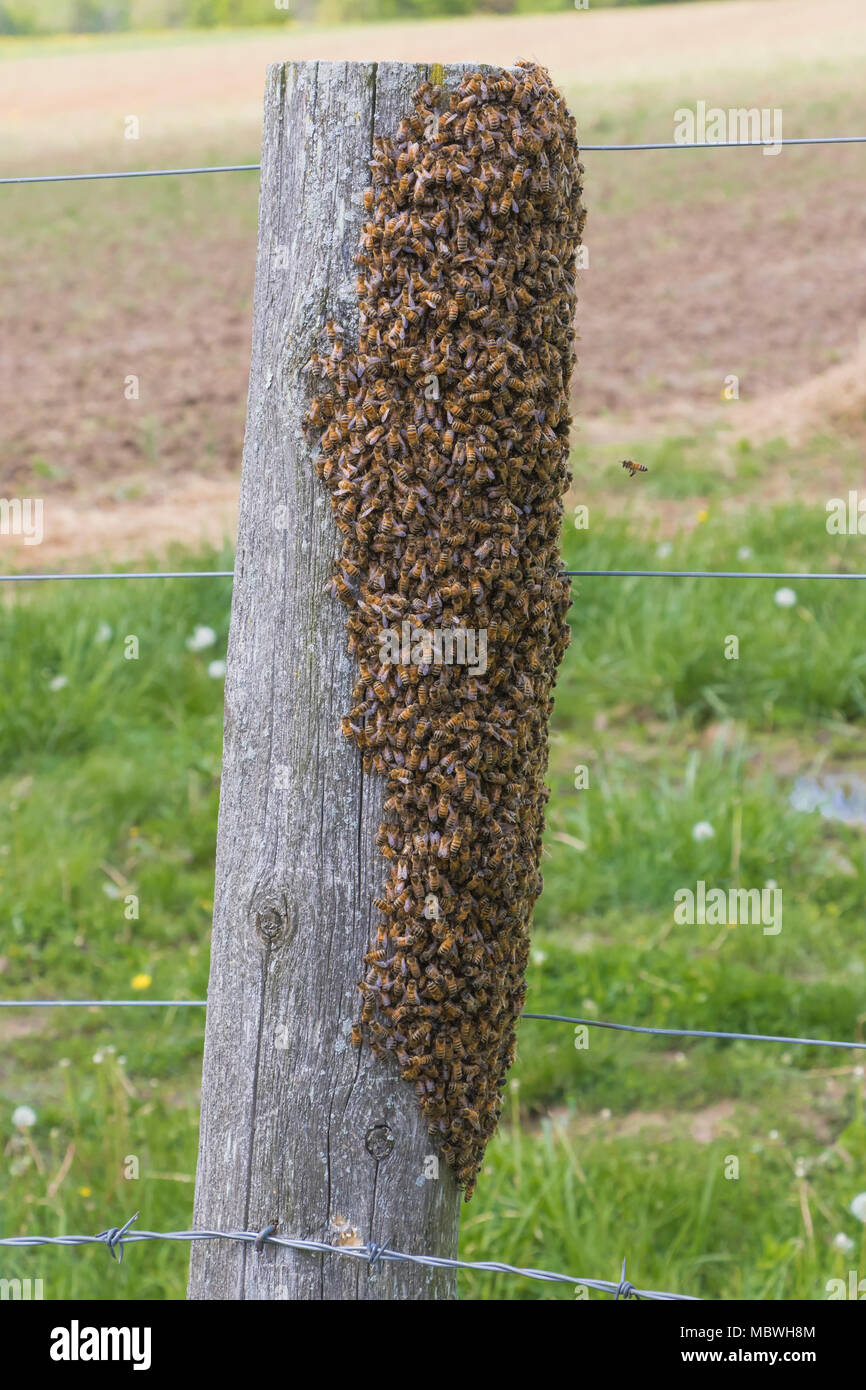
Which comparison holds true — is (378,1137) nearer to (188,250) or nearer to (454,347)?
(454,347)

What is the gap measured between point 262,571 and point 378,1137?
943 millimetres

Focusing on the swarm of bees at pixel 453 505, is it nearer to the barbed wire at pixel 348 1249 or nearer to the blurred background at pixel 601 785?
the barbed wire at pixel 348 1249

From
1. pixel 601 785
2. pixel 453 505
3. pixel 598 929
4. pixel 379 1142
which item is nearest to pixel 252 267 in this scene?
pixel 601 785

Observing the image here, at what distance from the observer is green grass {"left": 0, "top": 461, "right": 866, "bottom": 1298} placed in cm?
343

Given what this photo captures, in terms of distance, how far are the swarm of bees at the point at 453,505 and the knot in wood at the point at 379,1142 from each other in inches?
3.0

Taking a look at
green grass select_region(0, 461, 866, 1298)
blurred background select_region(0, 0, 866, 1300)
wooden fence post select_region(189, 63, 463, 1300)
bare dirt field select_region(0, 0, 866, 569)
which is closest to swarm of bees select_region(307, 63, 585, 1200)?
wooden fence post select_region(189, 63, 463, 1300)

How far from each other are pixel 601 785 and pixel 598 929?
0.73 m

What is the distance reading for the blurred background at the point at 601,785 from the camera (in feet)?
11.5

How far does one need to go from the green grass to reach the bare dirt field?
5.07 ft

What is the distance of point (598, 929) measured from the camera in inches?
183

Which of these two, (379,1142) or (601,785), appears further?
(601,785)

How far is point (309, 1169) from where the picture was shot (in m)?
2.01

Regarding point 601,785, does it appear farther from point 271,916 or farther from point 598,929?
point 271,916

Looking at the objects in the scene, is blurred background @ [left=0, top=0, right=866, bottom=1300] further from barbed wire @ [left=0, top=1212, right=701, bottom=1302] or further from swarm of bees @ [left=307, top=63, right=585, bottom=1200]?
barbed wire @ [left=0, top=1212, right=701, bottom=1302]
